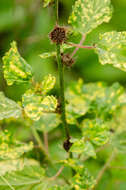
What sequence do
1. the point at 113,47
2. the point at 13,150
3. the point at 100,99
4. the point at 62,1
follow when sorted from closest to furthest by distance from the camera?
1. the point at 113,47
2. the point at 13,150
3. the point at 100,99
4. the point at 62,1

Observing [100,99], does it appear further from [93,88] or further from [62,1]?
[62,1]

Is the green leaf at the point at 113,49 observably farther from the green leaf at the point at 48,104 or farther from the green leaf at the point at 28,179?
the green leaf at the point at 28,179

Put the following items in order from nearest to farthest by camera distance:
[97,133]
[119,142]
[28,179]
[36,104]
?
1. [36,104]
2. [97,133]
3. [28,179]
4. [119,142]

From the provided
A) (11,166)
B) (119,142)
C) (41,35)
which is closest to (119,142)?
(119,142)

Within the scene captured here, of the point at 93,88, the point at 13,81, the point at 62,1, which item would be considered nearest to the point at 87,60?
the point at 62,1

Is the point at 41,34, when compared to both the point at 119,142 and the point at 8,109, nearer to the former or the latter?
the point at 119,142

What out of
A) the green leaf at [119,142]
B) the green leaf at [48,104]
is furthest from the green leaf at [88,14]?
the green leaf at [119,142]
